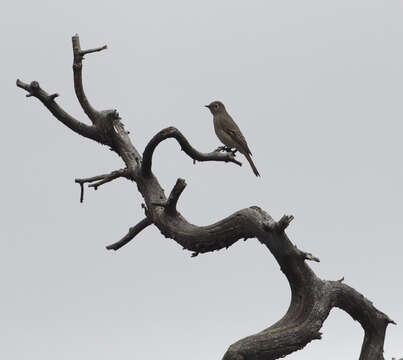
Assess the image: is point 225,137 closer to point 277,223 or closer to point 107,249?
point 107,249

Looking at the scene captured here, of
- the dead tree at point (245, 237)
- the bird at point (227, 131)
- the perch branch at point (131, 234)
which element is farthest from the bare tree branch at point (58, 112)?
the bird at point (227, 131)

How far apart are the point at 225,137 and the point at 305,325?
22.1 ft

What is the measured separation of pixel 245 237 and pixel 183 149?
2.16 m

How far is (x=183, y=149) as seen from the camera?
532 inches

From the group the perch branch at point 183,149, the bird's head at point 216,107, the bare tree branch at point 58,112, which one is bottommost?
the perch branch at point 183,149

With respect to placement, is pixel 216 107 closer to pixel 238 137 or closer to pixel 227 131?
pixel 227 131

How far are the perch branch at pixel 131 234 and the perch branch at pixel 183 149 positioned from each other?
783mm

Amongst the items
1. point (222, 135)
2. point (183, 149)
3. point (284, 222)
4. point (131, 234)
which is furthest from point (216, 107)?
point (284, 222)

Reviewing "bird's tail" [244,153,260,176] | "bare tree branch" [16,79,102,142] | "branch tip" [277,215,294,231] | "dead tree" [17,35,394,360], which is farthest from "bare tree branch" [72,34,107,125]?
"branch tip" [277,215,294,231]

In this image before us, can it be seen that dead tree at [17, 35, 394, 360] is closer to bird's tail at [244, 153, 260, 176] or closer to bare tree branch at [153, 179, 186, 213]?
bare tree branch at [153, 179, 186, 213]

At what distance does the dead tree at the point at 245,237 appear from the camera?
11234 millimetres

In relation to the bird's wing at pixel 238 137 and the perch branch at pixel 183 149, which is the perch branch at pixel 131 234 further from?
the bird's wing at pixel 238 137

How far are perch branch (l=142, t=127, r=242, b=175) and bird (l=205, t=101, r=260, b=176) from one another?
85.3 inches

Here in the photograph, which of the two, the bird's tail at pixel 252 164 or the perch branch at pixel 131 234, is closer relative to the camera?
the perch branch at pixel 131 234
